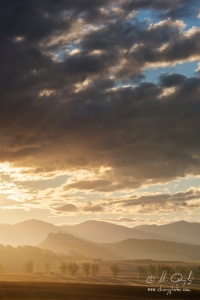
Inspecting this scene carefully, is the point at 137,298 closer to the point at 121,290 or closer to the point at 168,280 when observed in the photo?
the point at 121,290

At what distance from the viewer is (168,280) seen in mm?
193250

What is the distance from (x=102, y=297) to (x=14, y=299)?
21931 millimetres

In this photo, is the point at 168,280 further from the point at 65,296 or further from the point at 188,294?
the point at 65,296

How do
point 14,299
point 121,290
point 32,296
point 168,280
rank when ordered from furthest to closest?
point 168,280, point 121,290, point 32,296, point 14,299

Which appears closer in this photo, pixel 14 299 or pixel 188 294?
pixel 14 299

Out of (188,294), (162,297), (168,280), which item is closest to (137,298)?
(162,297)

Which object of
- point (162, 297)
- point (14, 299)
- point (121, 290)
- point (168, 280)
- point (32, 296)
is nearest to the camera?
point (14, 299)

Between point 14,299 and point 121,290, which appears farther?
point 121,290

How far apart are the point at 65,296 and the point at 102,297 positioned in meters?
8.90

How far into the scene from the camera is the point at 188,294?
10094 centimetres

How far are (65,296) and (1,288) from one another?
18708 millimetres

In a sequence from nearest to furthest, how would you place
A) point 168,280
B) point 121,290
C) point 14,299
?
1. point 14,299
2. point 121,290
3. point 168,280

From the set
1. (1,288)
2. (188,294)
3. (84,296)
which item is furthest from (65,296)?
(188,294)

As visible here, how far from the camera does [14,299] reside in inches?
3310
